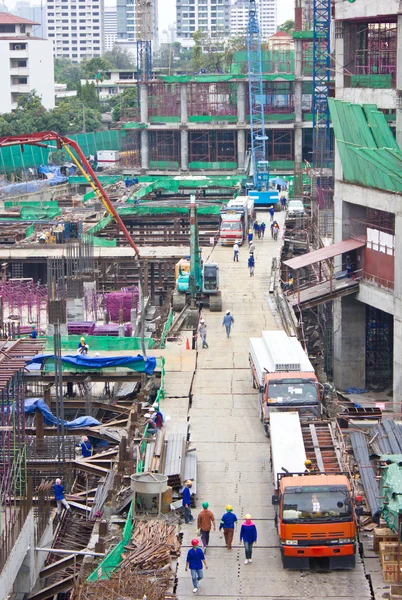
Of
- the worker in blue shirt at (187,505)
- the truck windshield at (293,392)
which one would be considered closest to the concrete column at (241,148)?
the truck windshield at (293,392)

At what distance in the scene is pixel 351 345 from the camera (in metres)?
58.9

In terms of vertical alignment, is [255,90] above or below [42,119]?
above

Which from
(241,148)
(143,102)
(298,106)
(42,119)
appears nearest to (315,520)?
(298,106)

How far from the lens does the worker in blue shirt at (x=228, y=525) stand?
29766 mm

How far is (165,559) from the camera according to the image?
29031mm

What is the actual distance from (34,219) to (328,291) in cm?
4464

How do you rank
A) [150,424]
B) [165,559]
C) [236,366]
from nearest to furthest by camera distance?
[165,559]
[150,424]
[236,366]

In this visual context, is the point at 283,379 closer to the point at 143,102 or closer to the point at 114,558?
the point at 114,558

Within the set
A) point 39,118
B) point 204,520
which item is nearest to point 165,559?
point 204,520

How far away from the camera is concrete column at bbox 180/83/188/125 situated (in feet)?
433

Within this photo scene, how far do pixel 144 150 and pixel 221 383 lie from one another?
92.6m

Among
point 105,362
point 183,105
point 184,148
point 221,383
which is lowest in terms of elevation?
point 221,383

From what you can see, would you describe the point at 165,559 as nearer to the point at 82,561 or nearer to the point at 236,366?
the point at 82,561

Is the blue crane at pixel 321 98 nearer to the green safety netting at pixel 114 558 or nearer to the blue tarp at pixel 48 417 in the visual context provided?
the blue tarp at pixel 48 417
